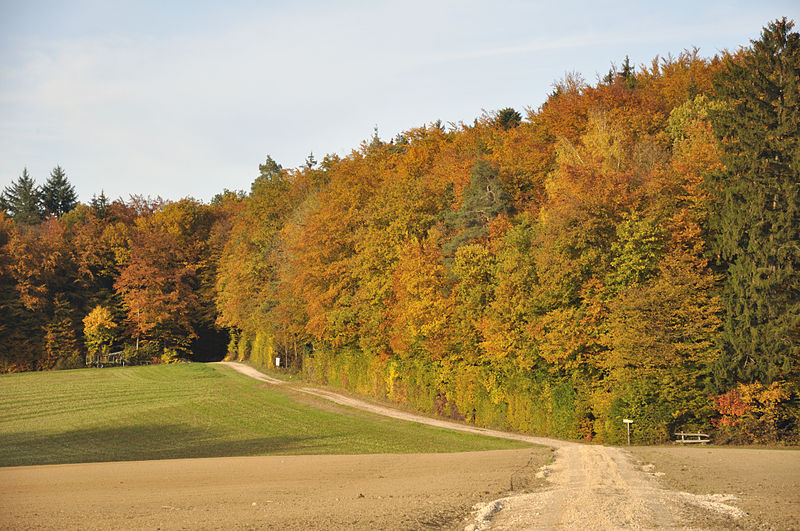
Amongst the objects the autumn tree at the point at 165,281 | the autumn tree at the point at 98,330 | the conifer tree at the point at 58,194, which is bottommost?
the autumn tree at the point at 98,330

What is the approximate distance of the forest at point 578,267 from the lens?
3195 cm

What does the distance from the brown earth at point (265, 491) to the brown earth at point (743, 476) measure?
4355 mm

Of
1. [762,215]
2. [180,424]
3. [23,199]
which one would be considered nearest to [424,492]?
[762,215]

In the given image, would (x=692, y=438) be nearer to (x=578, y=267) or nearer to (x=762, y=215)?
(x=578, y=267)

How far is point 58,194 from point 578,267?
9407 cm

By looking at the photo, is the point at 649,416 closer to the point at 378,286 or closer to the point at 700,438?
the point at 700,438

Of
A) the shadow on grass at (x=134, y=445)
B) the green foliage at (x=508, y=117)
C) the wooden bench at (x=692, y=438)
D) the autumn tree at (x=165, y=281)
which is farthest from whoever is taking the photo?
the autumn tree at (x=165, y=281)

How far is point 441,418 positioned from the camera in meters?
43.5

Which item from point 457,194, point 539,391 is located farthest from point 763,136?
point 457,194

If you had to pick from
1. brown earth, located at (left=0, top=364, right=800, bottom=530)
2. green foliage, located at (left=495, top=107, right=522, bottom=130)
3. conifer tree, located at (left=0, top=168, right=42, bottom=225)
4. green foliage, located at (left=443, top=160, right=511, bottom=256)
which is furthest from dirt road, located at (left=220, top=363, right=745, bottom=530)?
conifer tree, located at (left=0, top=168, right=42, bottom=225)

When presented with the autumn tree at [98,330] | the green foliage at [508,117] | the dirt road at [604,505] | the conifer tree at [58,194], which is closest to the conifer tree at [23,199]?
the conifer tree at [58,194]

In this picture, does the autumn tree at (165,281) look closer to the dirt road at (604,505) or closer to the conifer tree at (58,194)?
the conifer tree at (58,194)

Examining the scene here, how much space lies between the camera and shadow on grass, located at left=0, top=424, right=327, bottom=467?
3114cm

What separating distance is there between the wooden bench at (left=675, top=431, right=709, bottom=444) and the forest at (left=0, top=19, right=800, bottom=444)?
1.88ft
